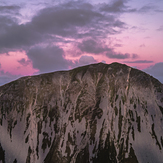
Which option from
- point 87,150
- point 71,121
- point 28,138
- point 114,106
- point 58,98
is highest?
point 58,98

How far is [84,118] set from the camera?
132250 millimetres

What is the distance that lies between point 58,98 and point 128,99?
4982 cm

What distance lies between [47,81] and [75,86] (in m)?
22.4

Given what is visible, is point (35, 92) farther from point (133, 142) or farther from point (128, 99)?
point (133, 142)

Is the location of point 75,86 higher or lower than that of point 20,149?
higher

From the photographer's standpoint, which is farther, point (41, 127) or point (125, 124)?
point (41, 127)

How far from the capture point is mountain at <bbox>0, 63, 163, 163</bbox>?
390 ft

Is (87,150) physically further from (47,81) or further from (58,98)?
(47,81)

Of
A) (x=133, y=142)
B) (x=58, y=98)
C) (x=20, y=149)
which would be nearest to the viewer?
(x=133, y=142)

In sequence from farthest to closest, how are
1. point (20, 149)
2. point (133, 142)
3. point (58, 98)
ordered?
1. point (58, 98)
2. point (20, 149)
3. point (133, 142)

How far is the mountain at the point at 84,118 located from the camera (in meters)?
119

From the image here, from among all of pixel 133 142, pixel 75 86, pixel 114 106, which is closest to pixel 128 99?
pixel 114 106

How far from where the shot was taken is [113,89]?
137 meters

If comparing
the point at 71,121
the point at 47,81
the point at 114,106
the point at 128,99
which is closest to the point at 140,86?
the point at 128,99
